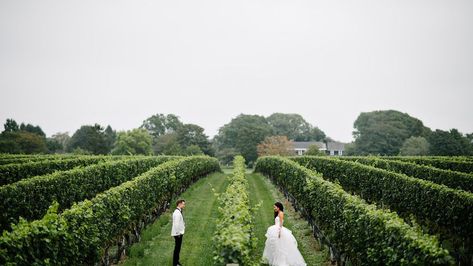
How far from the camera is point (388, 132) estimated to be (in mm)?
100875

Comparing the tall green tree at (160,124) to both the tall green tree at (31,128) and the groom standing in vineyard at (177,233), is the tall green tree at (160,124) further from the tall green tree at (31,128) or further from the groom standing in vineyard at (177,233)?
the groom standing in vineyard at (177,233)

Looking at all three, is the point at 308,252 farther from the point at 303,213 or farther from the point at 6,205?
the point at 6,205

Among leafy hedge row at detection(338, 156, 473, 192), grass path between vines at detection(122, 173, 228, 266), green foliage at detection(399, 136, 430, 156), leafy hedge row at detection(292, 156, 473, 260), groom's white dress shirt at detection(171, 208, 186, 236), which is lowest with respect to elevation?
grass path between vines at detection(122, 173, 228, 266)

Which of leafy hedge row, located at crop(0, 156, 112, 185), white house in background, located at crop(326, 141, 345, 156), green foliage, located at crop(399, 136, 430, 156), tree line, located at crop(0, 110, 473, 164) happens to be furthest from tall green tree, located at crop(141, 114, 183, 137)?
leafy hedge row, located at crop(0, 156, 112, 185)

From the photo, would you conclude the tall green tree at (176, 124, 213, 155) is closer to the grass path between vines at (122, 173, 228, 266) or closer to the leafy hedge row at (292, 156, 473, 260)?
the leafy hedge row at (292, 156, 473, 260)

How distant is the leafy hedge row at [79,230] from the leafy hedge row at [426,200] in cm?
1145

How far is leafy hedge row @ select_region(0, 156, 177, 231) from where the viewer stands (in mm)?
15594

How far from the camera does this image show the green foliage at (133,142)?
10000cm

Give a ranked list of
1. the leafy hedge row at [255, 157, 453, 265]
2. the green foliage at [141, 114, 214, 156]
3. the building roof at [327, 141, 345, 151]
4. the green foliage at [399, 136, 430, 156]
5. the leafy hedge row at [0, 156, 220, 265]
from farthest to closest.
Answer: the building roof at [327, 141, 345, 151] → the green foliage at [141, 114, 214, 156] → the green foliage at [399, 136, 430, 156] → the leafy hedge row at [0, 156, 220, 265] → the leafy hedge row at [255, 157, 453, 265]

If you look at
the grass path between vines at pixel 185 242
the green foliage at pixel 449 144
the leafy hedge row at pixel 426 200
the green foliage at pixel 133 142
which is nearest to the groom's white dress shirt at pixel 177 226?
the grass path between vines at pixel 185 242

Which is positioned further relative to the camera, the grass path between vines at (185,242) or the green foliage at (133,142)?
the green foliage at (133,142)

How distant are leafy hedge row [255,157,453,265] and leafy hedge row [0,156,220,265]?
7.34 metres

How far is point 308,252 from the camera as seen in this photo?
1521cm

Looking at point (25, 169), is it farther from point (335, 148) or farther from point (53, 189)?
point (335, 148)
